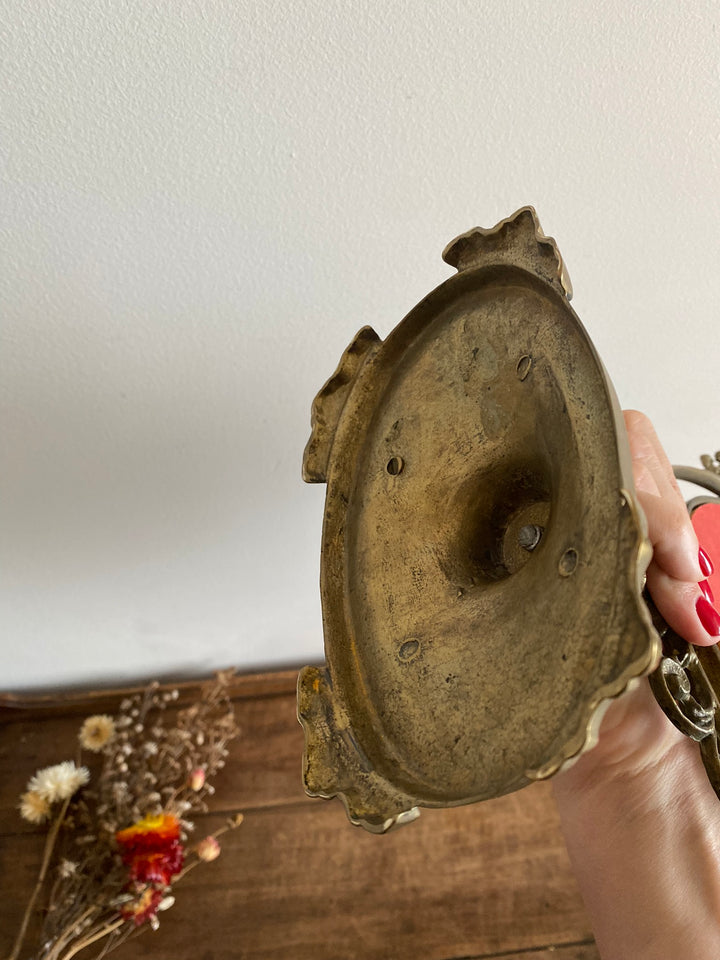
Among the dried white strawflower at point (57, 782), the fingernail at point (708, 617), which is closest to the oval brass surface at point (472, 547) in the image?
the fingernail at point (708, 617)

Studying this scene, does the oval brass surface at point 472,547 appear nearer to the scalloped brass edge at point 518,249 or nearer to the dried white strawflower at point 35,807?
the scalloped brass edge at point 518,249

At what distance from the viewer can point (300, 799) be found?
0.95 m

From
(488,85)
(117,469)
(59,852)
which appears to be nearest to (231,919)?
(59,852)

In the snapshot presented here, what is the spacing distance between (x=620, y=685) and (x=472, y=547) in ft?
0.74

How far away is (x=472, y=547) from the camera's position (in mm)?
521

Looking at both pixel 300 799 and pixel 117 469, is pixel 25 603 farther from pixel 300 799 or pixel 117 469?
pixel 300 799

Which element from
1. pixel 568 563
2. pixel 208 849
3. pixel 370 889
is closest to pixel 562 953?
pixel 370 889

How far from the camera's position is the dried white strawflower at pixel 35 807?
2.98 feet

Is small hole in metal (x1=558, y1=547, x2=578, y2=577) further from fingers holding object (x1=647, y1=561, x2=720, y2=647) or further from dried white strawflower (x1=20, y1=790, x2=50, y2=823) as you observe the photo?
dried white strawflower (x1=20, y1=790, x2=50, y2=823)

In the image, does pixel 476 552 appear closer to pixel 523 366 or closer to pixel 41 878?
pixel 523 366

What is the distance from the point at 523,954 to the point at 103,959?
0.48 metres

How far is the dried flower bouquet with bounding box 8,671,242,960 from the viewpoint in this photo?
0.82 m

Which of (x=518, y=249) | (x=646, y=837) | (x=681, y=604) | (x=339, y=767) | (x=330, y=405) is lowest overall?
(x=646, y=837)

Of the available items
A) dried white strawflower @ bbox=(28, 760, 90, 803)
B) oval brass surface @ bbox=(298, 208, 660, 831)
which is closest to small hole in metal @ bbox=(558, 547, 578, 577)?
oval brass surface @ bbox=(298, 208, 660, 831)
